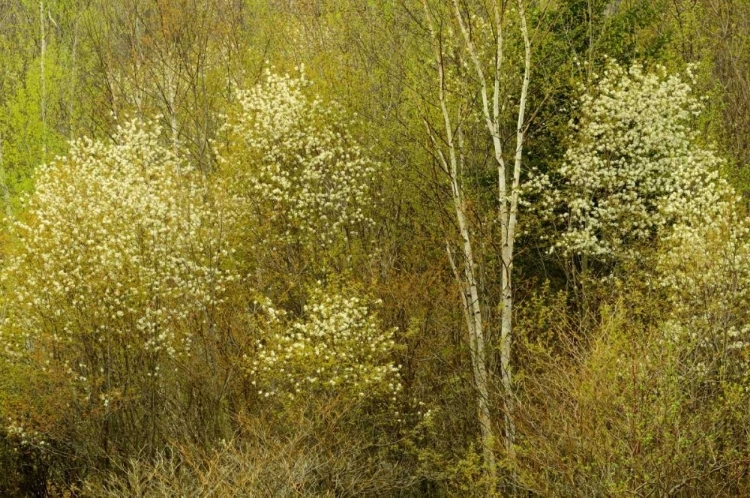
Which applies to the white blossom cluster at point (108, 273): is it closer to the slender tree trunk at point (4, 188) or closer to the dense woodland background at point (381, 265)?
the dense woodland background at point (381, 265)

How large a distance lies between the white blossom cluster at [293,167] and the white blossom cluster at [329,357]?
12.8 ft

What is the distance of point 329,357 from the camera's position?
18719 mm

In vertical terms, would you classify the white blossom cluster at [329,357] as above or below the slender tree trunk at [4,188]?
below

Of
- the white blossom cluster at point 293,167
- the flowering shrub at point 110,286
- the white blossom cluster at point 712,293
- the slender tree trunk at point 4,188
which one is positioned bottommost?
the white blossom cluster at point 712,293

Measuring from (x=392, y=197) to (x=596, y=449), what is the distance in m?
13.9

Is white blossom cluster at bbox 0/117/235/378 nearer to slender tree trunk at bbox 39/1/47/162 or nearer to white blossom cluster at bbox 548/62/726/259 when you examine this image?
white blossom cluster at bbox 548/62/726/259

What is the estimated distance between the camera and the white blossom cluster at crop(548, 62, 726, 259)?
2041 cm

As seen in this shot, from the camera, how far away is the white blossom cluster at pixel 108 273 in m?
20.3

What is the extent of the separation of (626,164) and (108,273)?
11589mm

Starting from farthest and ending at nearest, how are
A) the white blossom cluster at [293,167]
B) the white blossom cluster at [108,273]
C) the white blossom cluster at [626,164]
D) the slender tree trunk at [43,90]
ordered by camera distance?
1. the slender tree trunk at [43,90]
2. the white blossom cluster at [293,167]
3. the white blossom cluster at [626,164]
4. the white blossom cluster at [108,273]

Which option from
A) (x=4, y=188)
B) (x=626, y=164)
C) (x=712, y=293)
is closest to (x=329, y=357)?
(x=712, y=293)

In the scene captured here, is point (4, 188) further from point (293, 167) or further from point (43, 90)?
point (293, 167)

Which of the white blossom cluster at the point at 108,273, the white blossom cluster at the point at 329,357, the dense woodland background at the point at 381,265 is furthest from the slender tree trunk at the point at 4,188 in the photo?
the white blossom cluster at the point at 329,357

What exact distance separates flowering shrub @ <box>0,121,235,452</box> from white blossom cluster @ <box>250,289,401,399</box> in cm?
213
